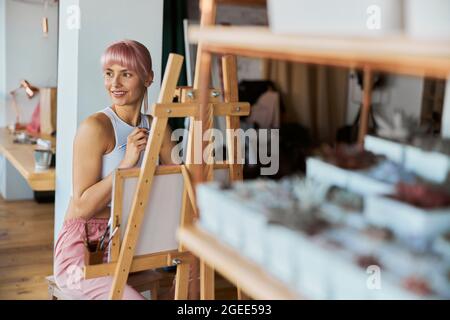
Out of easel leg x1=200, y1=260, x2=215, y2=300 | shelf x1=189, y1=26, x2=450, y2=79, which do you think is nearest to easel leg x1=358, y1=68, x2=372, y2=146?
shelf x1=189, y1=26, x2=450, y2=79

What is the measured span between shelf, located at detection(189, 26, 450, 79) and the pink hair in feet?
4.40

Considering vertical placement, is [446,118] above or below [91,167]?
above

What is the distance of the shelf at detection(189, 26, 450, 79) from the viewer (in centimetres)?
100

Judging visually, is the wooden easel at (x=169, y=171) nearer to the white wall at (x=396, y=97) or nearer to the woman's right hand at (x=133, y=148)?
the white wall at (x=396, y=97)

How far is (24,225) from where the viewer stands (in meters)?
4.19

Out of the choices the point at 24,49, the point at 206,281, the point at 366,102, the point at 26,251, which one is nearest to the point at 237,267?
the point at 366,102

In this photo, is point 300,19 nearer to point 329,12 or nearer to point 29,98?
point 329,12

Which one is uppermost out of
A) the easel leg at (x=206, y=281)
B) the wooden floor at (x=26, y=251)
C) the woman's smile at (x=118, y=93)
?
the woman's smile at (x=118, y=93)

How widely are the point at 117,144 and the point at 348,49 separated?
1.74 meters

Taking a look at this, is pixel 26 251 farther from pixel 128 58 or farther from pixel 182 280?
pixel 182 280

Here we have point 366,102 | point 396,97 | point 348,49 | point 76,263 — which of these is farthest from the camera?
point 76,263

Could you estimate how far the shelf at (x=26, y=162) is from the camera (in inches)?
130

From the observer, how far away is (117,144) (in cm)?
271

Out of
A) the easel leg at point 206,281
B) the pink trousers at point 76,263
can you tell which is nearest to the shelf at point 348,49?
the easel leg at point 206,281
